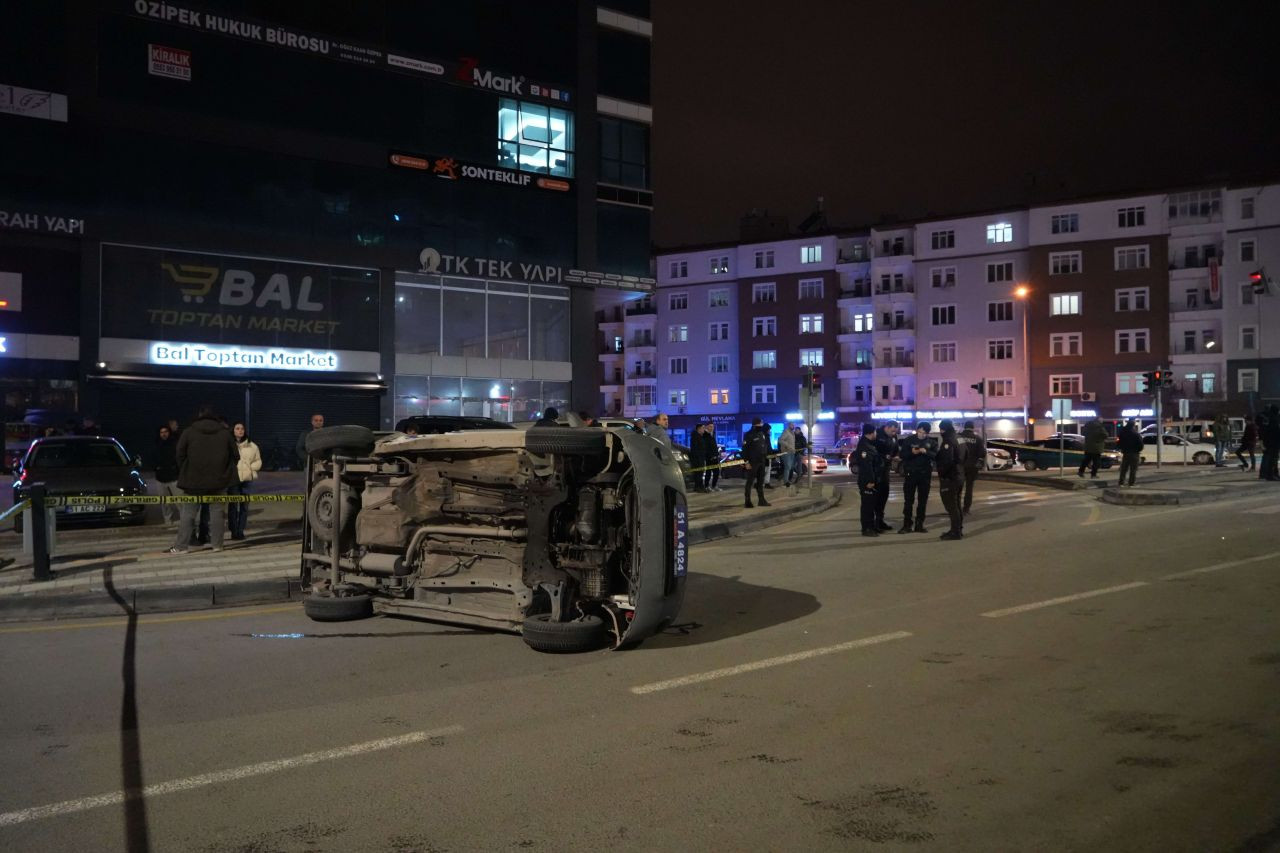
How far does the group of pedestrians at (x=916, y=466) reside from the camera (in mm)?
13758

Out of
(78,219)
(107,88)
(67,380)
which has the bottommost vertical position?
(67,380)

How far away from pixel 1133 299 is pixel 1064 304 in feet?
12.8

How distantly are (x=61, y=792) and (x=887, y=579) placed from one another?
8.22 meters

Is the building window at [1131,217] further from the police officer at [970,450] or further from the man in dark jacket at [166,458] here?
the man in dark jacket at [166,458]

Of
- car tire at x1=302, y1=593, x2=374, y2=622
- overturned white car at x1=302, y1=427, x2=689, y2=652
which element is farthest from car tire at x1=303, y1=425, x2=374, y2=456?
car tire at x1=302, y1=593, x2=374, y2=622

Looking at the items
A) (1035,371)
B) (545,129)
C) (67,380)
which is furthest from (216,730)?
(1035,371)

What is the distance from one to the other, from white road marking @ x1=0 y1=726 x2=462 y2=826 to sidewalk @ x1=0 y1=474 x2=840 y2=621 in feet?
17.8

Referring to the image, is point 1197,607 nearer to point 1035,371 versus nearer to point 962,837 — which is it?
point 962,837

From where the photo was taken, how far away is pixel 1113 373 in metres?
57.7

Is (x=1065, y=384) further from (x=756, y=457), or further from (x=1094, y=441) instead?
(x=756, y=457)

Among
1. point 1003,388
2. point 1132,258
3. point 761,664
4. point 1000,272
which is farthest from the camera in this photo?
point 1000,272

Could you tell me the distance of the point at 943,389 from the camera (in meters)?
63.1

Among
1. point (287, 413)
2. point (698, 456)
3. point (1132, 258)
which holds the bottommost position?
point (698, 456)

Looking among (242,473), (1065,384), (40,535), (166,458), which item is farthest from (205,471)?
(1065,384)
